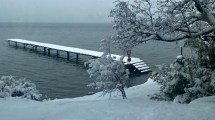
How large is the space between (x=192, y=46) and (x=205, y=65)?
0.93m

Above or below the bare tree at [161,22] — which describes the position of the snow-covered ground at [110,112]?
below

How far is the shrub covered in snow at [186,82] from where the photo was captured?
36.4 feet

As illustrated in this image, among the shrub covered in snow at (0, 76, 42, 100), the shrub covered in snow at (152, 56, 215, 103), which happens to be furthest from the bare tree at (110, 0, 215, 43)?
the shrub covered in snow at (0, 76, 42, 100)

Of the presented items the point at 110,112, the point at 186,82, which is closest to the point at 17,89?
the point at 186,82

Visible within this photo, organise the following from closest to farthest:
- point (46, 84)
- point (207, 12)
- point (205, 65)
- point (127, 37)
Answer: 1. point (207, 12)
2. point (205, 65)
3. point (127, 37)
4. point (46, 84)

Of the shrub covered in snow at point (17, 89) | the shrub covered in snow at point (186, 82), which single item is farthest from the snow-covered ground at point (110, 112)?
the shrub covered in snow at point (17, 89)

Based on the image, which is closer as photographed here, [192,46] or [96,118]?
[96,118]

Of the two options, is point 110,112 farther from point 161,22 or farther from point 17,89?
point 17,89

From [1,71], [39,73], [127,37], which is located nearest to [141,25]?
[127,37]

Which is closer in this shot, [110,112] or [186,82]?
[110,112]

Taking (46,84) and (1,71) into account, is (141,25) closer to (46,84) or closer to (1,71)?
(46,84)

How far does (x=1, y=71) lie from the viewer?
43.6 m

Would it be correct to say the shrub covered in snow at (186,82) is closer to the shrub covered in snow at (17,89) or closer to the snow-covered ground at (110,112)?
the snow-covered ground at (110,112)

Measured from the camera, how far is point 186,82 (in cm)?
1212
